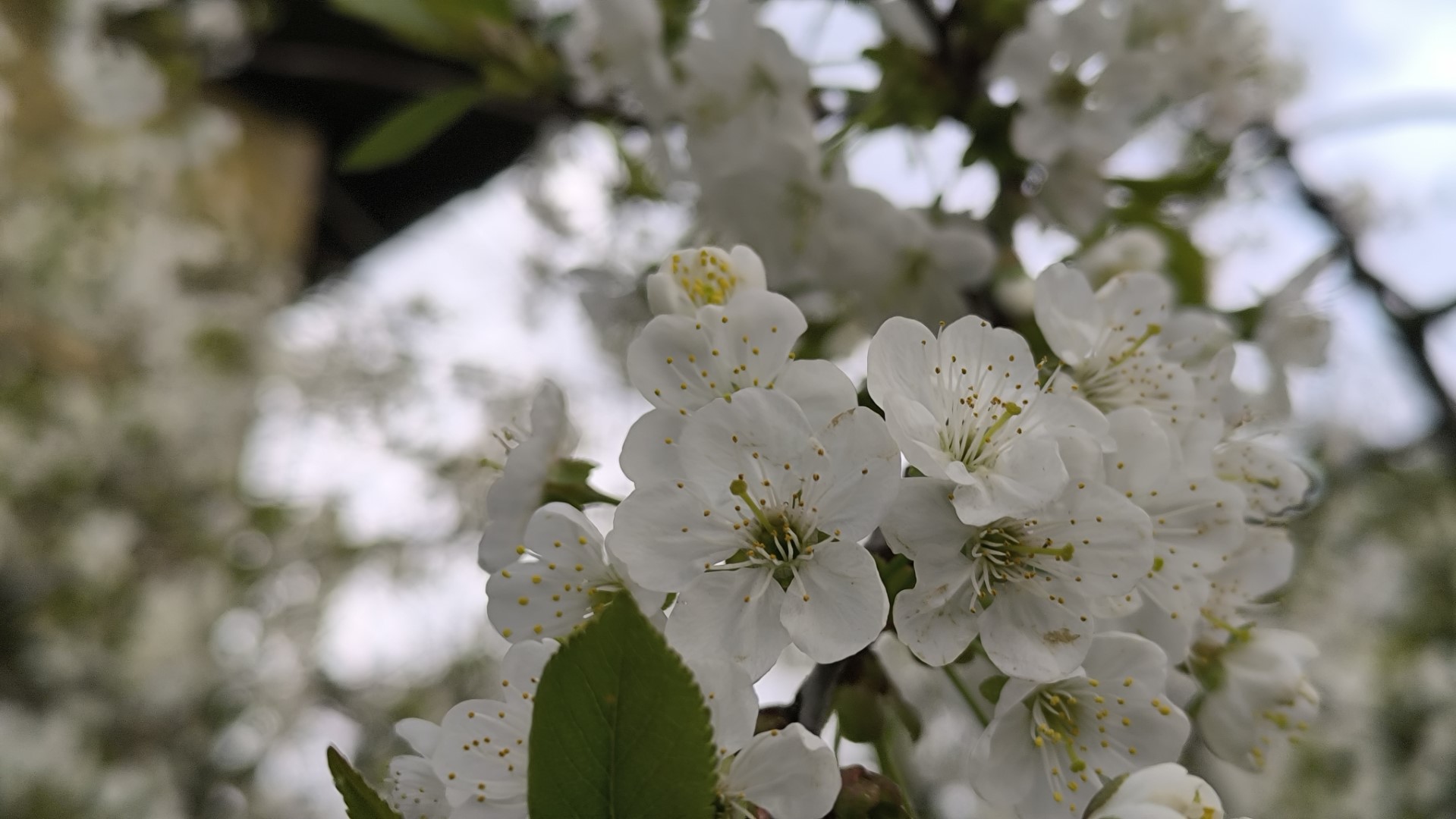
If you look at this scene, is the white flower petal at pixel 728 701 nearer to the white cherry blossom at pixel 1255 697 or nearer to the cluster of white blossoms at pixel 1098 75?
the white cherry blossom at pixel 1255 697

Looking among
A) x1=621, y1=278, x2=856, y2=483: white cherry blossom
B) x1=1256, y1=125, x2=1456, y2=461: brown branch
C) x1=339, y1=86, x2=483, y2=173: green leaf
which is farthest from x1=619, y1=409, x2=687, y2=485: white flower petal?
x1=1256, y1=125, x2=1456, y2=461: brown branch

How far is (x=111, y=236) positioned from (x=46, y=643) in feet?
2.88

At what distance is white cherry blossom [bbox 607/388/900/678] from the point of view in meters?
0.35

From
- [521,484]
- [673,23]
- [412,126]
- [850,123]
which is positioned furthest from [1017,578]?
[412,126]

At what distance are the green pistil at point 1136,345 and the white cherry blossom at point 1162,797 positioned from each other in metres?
Result: 0.20

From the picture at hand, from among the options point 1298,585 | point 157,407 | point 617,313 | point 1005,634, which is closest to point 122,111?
point 157,407

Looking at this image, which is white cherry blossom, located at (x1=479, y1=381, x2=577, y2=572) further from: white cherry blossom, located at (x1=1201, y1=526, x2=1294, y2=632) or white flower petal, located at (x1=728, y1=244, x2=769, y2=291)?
white cherry blossom, located at (x1=1201, y1=526, x2=1294, y2=632)

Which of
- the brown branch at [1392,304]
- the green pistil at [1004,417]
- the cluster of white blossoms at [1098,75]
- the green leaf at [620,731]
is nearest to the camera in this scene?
the green leaf at [620,731]

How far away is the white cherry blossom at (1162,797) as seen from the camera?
0.34 m

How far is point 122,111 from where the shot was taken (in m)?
1.68

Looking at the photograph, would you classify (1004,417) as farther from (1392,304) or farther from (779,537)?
(1392,304)

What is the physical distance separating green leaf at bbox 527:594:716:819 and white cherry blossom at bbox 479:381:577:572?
0.53 ft

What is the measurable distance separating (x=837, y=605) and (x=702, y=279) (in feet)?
0.62

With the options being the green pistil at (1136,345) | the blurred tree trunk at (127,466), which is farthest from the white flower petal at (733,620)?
the blurred tree trunk at (127,466)
